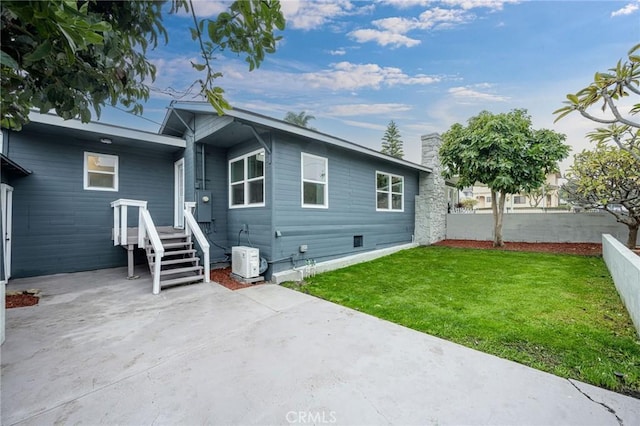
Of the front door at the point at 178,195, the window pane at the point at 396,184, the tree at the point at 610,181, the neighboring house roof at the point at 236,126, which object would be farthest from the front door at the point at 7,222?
the tree at the point at 610,181

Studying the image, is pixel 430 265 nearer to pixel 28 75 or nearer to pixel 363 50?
pixel 363 50

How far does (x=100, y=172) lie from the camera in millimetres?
7121

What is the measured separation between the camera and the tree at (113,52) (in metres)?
1.72

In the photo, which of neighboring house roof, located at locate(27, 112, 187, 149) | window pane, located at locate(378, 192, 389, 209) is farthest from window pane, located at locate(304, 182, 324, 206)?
neighboring house roof, located at locate(27, 112, 187, 149)

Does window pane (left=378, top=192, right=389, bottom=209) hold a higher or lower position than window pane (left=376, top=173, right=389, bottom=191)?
lower

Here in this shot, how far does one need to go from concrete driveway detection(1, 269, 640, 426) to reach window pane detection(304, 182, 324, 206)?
3.30 metres

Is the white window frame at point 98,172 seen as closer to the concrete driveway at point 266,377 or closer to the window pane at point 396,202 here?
the concrete driveway at point 266,377

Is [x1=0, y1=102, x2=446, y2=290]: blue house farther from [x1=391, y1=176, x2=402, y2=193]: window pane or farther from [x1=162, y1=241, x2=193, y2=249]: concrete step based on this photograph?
[x1=391, y1=176, x2=402, y2=193]: window pane

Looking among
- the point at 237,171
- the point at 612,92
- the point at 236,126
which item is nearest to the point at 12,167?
the point at 237,171

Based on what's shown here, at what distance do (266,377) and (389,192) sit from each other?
7922 millimetres

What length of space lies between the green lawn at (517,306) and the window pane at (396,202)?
2.75 meters

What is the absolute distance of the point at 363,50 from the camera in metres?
8.23

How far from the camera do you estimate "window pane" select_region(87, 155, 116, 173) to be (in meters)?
6.98

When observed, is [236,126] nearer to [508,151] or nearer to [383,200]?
[383,200]
